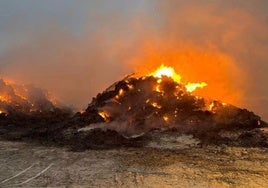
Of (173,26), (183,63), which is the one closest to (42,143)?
(183,63)

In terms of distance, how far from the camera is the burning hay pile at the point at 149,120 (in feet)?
64.8

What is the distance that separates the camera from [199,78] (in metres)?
28.7

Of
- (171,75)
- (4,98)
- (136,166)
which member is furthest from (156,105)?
(4,98)

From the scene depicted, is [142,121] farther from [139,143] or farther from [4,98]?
[4,98]

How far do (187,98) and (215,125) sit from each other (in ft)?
8.43

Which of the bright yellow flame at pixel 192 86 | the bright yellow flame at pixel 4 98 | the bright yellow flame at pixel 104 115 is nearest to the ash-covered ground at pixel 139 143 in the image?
the bright yellow flame at pixel 104 115

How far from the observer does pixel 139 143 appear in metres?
19.1

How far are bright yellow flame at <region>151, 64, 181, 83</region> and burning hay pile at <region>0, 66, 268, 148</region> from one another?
228 millimetres

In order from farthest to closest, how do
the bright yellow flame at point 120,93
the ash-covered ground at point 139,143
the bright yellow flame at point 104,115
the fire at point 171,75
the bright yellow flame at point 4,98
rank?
the bright yellow flame at point 4,98
the fire at point 171,75
the bright yellow flame at point 120,93
the bright yellow flame at point 104,115
the ash-covered ground at point 139,143

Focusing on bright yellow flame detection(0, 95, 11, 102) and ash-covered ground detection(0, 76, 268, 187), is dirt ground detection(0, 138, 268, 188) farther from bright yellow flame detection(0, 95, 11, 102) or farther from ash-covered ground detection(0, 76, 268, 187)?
bright yellow flame detection(0, 95, 11, 102)

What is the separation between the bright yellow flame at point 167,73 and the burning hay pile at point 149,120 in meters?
0.23

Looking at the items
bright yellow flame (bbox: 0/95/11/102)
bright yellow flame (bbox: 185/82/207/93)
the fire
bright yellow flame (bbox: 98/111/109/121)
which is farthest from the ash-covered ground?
bright yellow flame (bbox: 185/82/207/93)

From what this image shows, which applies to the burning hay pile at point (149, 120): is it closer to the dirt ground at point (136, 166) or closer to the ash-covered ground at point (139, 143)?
the ash-covered ground at point (139, 143)

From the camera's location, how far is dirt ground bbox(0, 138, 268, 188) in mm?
14039
